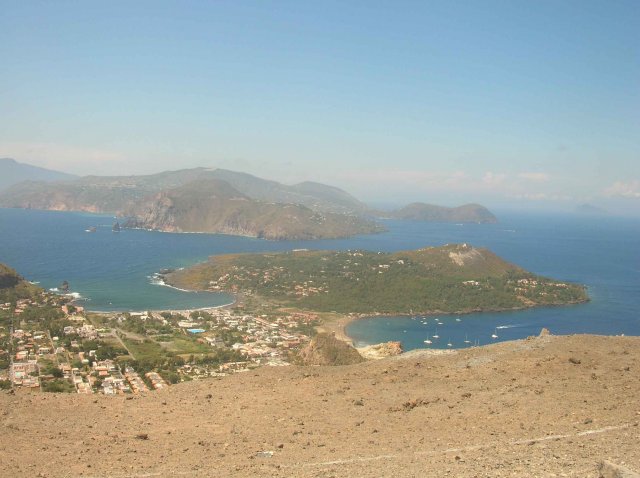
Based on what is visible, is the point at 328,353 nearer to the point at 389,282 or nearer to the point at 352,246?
the point at 389,282

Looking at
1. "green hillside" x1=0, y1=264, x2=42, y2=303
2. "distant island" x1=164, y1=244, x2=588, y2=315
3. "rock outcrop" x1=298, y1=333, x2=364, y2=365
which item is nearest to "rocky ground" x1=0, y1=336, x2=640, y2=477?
"rock outcrop" x1=298, y1=333, x2=364, y2=365

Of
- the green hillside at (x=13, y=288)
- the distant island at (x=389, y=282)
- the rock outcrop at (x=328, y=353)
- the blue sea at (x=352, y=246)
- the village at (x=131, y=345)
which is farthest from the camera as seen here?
the distant island at (x=389, y=282)

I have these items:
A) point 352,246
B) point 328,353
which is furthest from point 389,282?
point 352,246

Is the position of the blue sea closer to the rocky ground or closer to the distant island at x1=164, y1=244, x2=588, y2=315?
the distant island at x1=164, y1=244, x2=588, y2=315

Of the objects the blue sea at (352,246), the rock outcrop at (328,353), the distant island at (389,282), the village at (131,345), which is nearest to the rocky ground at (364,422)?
the rock outcrop at (328,353)

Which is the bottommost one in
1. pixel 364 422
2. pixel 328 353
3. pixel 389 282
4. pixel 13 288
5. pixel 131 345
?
pixel 131 345

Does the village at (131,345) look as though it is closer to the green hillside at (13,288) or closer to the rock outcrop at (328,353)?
the green hillside at (13,288)
